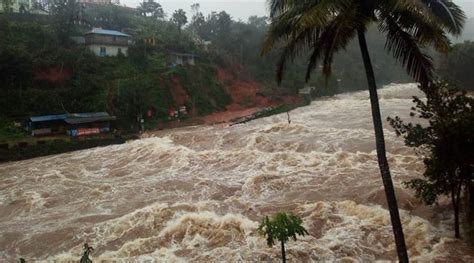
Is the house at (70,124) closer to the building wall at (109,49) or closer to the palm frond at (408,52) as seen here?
the building wall at (109,49)

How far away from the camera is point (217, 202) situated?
1404cm

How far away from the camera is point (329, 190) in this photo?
561 inches

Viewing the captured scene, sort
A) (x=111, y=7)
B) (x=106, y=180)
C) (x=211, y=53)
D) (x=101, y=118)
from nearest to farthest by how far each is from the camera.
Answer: (x=106, y=180) < (x=101, y=118) < (x=211, y=53) < (x=111, y=7)

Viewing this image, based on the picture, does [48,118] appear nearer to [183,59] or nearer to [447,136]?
[183,59]

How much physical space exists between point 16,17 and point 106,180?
35773 mm

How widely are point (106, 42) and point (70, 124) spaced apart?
570 inches

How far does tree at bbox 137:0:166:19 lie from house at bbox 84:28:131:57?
29.6 meters

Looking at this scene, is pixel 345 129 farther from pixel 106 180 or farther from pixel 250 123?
pixel 106 180

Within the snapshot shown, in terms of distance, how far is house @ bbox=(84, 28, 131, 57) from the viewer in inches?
1556

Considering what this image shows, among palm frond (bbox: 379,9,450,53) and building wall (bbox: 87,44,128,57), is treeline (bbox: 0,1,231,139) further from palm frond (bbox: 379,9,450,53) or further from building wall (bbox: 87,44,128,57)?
palm frond (bbox: 379,9,450,53)

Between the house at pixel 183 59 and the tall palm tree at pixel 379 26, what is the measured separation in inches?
1502

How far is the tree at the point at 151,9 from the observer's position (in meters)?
69.1

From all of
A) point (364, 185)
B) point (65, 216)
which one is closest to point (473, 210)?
point (364, 185)

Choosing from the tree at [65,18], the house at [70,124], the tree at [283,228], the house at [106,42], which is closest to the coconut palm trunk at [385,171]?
the tree at [283,228]
